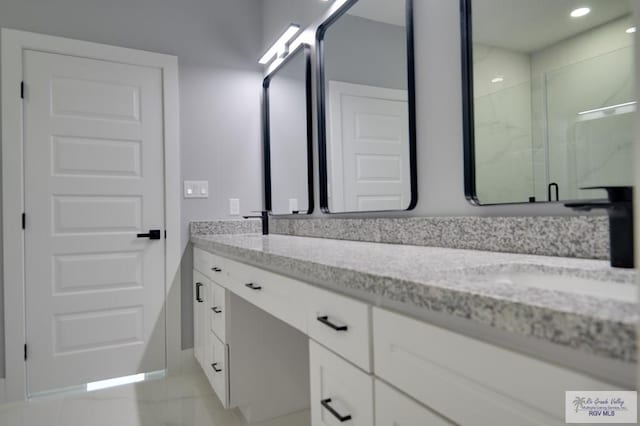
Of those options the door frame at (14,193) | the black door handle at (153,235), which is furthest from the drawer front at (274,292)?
the door frame at (14,193)

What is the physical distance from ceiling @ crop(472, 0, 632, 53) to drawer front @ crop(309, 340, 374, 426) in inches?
39.0

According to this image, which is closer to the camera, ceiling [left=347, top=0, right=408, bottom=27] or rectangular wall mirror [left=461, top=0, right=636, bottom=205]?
rectangular wall mirror [left=461, top=0, right=636, bottom=205]

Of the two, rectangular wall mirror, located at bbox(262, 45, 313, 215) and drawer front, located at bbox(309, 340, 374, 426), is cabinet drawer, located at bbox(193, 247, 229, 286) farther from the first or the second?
drawer front, located at bbox(309, 340, 374, 426)

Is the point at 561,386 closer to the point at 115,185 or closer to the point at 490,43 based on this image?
the point at 490,43

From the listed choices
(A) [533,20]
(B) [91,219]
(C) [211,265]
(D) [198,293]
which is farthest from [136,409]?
(A) [533,20]

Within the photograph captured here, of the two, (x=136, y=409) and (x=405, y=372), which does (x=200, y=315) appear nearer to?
(x=136, y=409)

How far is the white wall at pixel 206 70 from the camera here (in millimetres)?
2377

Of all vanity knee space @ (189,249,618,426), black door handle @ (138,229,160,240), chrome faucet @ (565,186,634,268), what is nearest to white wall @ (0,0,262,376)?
black door handle @ (138,229,160,240)

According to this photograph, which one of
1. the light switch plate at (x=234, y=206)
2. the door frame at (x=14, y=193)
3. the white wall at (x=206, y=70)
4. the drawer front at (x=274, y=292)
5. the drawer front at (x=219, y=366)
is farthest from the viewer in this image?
the light switch plate at (x=234, y=206)

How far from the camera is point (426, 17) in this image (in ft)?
4.67

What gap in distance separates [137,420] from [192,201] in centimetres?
128

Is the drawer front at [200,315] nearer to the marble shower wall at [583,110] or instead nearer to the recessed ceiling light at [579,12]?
the marble shower wall at [583,110]

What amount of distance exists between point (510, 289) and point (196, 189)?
7.59ft

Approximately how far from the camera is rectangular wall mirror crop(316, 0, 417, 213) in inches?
59.9
